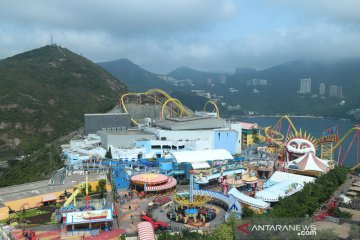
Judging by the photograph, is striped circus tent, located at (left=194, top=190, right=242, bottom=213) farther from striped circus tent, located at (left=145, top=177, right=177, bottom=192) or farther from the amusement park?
striped circus tent, located at (left=145, top=177, right=177, bottom=192)

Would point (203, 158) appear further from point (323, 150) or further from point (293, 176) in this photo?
point (323, 150)

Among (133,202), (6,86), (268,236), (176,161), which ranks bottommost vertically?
(133,202)

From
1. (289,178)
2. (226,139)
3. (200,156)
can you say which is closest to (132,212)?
(200,156)

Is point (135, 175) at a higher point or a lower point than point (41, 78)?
lower

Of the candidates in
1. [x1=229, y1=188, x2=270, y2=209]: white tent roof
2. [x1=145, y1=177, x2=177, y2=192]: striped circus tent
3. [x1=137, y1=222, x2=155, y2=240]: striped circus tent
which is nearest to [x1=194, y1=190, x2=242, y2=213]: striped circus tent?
[x1=229, y1=188, x2=270, y2=209]: white tent roof

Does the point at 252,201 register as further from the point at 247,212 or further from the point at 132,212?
the point at 132,212

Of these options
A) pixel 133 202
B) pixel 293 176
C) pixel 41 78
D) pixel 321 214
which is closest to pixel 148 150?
pixel 133 202
